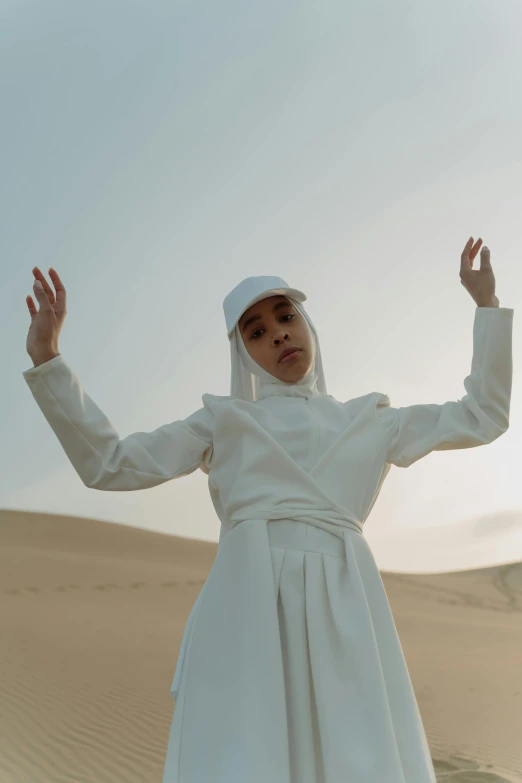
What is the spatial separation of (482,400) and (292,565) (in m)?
0.95

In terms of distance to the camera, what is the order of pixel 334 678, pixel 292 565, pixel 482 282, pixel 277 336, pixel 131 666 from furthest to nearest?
pixel 131 666 < pixel 277 336 < pixel 482 282 < pixel 292 565 < pixel 334 678

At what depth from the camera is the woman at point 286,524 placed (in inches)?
104

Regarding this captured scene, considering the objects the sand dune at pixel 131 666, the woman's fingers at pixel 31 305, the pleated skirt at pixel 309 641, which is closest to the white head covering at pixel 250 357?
the pleated skirt at pixel 309 641

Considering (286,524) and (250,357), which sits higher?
(250,357)

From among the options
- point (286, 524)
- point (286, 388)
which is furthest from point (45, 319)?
point (286, 524)

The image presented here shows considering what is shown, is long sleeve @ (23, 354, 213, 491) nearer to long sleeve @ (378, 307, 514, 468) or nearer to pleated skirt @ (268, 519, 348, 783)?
pleated skirt @ (268, 519, 348, 783)

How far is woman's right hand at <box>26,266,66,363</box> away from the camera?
2996 millimetres

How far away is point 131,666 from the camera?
1246 centimetres

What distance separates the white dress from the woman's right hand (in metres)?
0.07

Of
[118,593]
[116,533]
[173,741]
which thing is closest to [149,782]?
[173,741]

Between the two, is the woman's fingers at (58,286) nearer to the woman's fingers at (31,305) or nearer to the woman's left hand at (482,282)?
the woman's fingers at (31,305)

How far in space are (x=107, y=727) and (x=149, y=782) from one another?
5.46 ft

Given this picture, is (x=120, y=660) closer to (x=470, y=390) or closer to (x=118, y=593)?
(x=118, y=593)

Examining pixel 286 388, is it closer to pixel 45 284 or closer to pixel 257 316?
pixel 257 316
